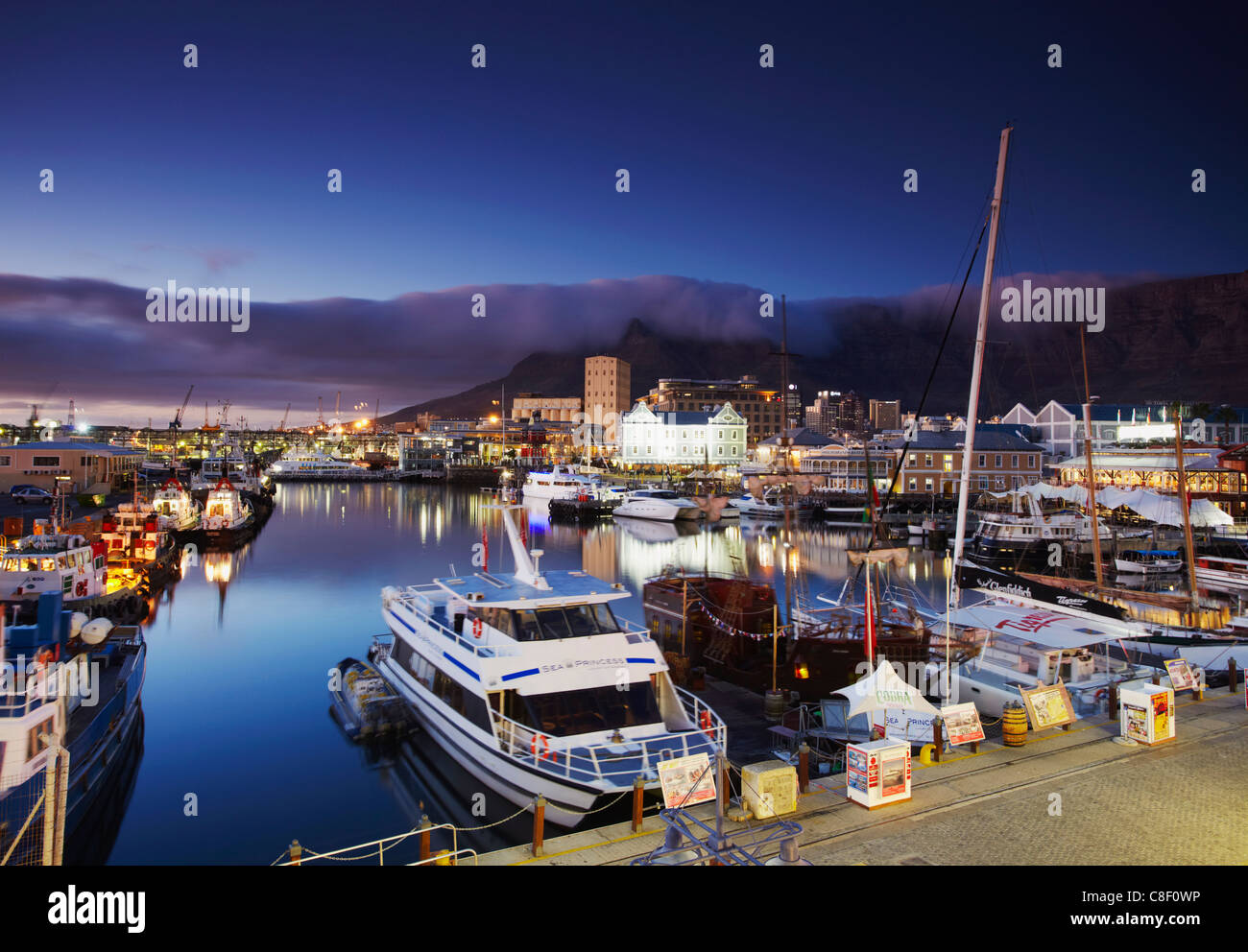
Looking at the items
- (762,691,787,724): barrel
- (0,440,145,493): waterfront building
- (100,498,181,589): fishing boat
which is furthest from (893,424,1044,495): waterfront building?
(0,440,145,493): waterfront building

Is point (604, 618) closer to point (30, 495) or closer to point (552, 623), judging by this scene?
point (552, 623)

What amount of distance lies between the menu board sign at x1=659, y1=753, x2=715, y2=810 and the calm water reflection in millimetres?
5179

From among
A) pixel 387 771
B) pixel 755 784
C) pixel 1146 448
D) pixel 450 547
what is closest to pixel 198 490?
pixel 450 547

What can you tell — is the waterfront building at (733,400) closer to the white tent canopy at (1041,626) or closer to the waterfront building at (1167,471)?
the waterfront building at (1167,471)

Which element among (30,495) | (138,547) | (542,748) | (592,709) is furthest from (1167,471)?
(30,495)

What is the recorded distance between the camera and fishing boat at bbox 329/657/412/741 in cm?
1869

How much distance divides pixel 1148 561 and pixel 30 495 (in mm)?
92020

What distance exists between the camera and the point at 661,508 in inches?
3150

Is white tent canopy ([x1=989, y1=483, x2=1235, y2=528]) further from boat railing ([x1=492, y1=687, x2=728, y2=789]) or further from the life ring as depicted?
the life ring

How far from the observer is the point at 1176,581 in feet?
138

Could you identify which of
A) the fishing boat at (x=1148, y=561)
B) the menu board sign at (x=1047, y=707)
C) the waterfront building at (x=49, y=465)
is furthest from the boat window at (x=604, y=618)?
the waterfront building at (x=49, y=465)
